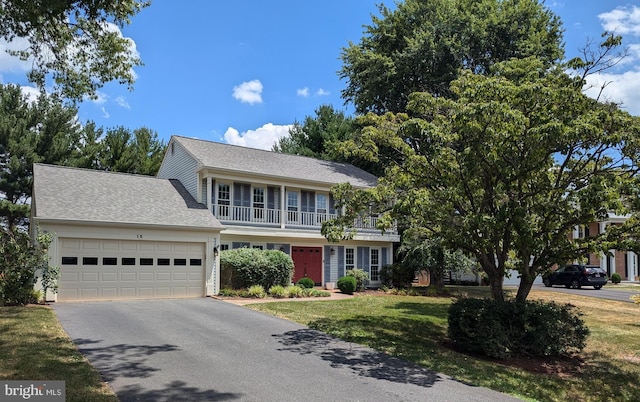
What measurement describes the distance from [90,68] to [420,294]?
17.1 metres

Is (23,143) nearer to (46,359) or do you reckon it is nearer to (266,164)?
(266,164)

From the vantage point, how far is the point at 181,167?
2331 cm

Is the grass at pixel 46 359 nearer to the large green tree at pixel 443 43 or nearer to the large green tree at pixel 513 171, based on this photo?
the large green tree at pixel 513 171

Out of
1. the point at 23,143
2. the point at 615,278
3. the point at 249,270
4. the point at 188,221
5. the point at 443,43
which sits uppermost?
the point at 443,43

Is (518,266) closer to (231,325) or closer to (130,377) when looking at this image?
(231,325)

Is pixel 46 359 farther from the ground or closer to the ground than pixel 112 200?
closer to the ground

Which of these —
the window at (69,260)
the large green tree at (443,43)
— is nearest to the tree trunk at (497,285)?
the window at (69,260)

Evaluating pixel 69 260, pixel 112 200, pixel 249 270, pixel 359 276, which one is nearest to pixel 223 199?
pixel 249 270

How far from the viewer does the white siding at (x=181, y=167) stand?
72.0 feet

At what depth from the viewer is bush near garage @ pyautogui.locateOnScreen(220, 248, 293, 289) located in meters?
19.5

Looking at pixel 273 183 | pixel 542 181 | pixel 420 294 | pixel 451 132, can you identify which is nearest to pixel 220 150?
pixel 273 183

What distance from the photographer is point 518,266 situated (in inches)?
461

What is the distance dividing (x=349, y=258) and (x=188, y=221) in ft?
32.3

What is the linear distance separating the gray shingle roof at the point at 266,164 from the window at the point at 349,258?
11.7 feet
